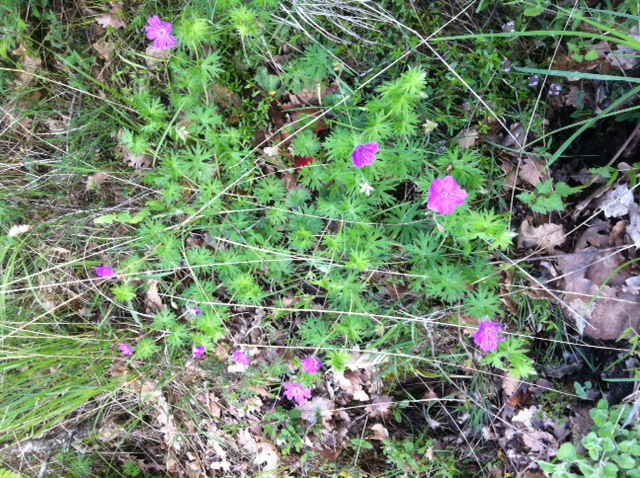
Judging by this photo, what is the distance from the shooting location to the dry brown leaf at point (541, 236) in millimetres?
3121

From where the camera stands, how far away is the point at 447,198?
253 centimetres

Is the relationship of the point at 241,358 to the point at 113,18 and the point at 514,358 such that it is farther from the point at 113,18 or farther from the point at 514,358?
the point at 113,18

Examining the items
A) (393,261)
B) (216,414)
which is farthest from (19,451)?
(393,261)

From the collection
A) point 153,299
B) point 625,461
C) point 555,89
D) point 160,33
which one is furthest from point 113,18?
point 625,461

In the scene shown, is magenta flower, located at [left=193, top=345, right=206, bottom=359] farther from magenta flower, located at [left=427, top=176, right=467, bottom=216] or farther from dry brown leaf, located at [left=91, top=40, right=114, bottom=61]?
dry brown leaf, located at [left=91, top=40, right=114, bottom=61]

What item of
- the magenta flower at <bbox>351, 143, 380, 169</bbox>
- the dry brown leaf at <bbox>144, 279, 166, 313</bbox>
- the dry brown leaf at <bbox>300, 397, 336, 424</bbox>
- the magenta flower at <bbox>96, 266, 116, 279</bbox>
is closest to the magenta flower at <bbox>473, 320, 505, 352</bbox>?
the magenta flower at <bbox>351, 143, 380, 169</bbox>

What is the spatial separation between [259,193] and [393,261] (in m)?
0.99

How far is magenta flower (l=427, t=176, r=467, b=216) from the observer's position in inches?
99.0

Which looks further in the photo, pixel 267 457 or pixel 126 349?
pixel 267 457

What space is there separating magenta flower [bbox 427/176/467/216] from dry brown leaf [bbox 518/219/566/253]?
870 mm

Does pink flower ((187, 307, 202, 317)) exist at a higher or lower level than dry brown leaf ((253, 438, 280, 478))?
higher

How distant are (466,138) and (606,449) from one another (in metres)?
2.03

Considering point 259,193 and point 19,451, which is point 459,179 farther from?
point 19,451

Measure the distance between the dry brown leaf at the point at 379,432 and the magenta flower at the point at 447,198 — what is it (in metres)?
1.83
